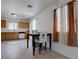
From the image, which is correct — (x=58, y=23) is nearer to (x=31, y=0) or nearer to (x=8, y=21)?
(x=31, y=0)

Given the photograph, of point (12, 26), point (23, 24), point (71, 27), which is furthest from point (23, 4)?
point (23, 24)

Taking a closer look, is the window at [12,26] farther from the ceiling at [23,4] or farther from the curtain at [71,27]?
the curtain at [71,27]

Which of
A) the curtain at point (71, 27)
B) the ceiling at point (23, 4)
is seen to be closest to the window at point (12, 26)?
the ceiling at point (23, 4)

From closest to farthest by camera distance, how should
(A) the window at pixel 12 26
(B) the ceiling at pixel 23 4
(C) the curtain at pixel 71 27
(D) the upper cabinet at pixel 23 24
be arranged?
(C) the curtain at pixel 71 27 < (B) the ceiling at pixel 23 4 < (A) the window at pixel 12 26 < (D) the upper cabinet at pixel 23 24

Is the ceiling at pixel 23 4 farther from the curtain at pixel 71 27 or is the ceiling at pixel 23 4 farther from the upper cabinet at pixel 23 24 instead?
the upper cabinet at pixel 23 24

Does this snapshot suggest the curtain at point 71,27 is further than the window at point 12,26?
No

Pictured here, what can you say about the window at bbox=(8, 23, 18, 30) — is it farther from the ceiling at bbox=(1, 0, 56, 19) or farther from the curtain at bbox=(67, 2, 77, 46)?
the curtain at bbox=(67, 2, 77, 46)

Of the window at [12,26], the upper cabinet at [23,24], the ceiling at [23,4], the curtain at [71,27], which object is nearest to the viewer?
the curtain at [71,27]

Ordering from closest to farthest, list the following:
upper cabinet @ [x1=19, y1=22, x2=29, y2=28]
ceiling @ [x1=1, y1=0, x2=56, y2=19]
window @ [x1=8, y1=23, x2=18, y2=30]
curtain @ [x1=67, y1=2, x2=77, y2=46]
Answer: curtain @ [x1=67, y1=2, x2=77, y2=46]
ceiling @ [x1=1, y1=0, x2=56, y2=19]
window @ [x1=8, y1=23, x2=18, y2=30]
upper cabinet @ [x1=19, y1=22, x2=29, y2=28]

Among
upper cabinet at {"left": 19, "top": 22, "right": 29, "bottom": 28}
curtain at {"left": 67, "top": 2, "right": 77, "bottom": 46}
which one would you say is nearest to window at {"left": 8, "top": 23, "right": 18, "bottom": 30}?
upper cabinet at {"left": 19, "top": 22, "right": 29, "bottom": 28}

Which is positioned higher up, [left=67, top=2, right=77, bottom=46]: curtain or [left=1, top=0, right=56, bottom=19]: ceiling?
[left=1, top=0, right=56, bottom=19]: ceiling

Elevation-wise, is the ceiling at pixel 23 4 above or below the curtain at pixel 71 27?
above

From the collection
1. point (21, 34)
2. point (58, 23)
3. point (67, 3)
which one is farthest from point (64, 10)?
point (21, 34)

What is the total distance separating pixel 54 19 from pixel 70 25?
1369mm
